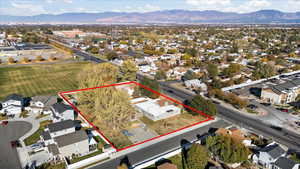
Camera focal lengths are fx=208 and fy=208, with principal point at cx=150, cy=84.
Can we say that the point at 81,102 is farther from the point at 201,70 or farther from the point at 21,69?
the point at 21,69

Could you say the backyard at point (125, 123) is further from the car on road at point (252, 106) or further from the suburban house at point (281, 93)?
the suburban house at point (281, 93)

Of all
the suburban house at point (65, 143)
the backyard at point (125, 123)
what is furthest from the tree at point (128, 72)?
the suburban house at point (65, 143)

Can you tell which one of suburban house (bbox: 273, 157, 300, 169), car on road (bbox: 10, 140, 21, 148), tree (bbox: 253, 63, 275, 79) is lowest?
car on road (bbox: 10, 140, 21, 148)

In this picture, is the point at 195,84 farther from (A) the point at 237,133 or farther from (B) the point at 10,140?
(B) the point at 10,140

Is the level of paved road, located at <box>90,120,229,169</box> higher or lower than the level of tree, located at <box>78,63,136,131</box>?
lower

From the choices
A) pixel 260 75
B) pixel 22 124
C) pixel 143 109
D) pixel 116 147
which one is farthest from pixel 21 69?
pixel 260 75

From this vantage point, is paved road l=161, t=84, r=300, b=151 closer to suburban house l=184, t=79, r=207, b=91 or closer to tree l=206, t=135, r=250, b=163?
tree l=206, t=135, r=250, b=163

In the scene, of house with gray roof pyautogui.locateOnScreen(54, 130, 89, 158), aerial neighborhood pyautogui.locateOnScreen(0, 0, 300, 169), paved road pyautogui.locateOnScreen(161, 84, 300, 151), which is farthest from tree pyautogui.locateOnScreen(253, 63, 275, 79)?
house with gray roof pyautogui.locateOnScreen(54, 130, 89, 158)
